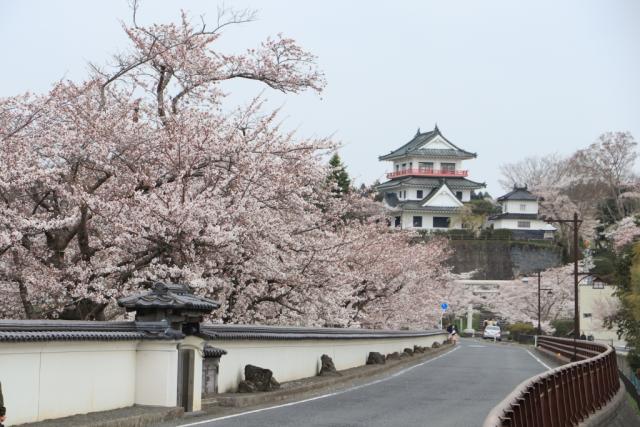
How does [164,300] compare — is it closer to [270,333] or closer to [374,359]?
[270,333]

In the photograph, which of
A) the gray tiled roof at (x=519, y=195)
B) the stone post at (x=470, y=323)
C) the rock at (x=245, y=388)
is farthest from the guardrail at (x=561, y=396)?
the gray tiled roof at (x=519, y=195)

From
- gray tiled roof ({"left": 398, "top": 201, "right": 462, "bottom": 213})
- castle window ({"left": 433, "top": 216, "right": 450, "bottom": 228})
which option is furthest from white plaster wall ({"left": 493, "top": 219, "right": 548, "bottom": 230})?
castle window ({"left": 433, "top": 216, "right": 450, "bottom": 228})

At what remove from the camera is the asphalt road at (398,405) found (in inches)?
554

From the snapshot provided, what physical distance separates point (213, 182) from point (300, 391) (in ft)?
16.7

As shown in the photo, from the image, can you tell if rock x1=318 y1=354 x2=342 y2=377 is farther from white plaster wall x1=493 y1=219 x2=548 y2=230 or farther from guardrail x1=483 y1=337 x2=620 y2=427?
white plaster wall x1=493 y1=219 x2=548 y2=230

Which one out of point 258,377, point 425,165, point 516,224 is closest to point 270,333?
point 258,377

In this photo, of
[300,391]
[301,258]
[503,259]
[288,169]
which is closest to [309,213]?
[301,258]

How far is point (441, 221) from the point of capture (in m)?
119

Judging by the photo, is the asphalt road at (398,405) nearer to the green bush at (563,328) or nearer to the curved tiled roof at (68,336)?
the curved tiled roof at (68,336)

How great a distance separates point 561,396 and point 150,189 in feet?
33.2

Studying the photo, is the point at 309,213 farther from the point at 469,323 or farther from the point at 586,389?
the point at 469,323

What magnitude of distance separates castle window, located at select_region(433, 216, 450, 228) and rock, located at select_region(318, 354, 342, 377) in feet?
315

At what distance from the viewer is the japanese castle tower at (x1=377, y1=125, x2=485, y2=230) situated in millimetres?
118000

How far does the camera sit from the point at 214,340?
16.5 metres
